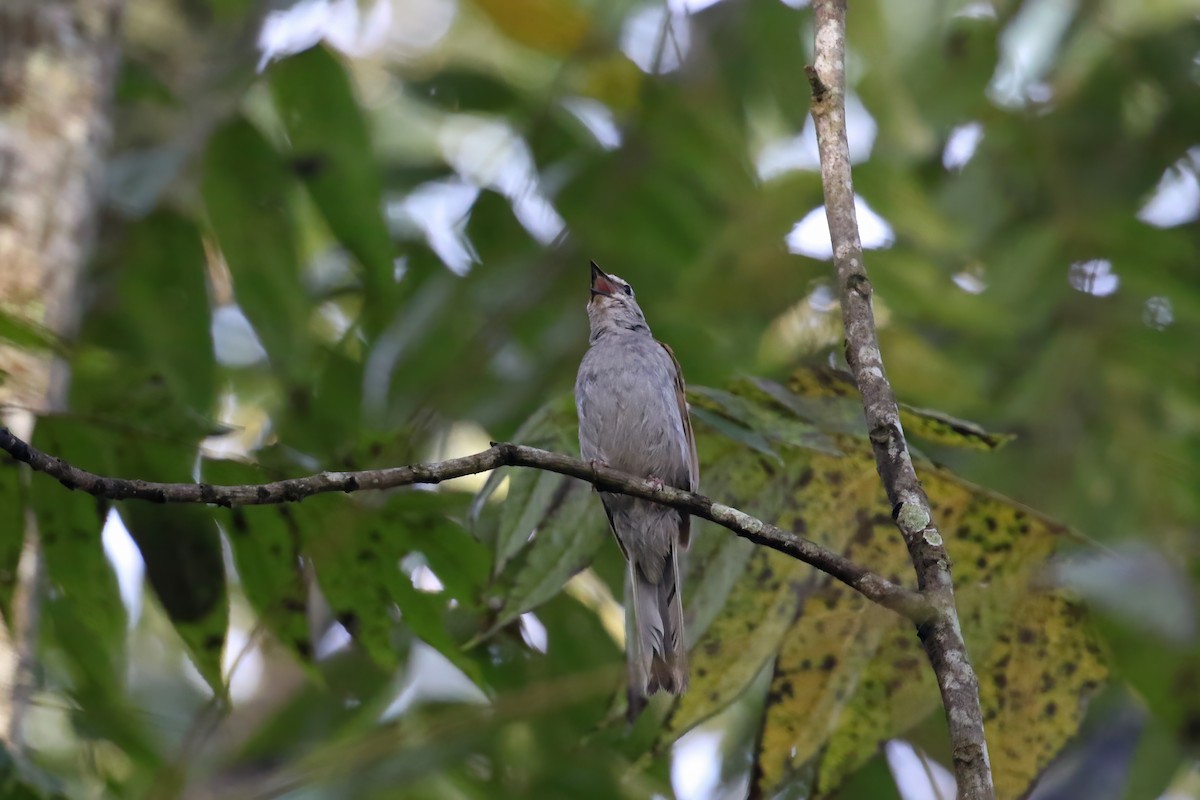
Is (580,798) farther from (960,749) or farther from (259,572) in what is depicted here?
(960,749)

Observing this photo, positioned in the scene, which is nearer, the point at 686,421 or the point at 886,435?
the point at 886,435

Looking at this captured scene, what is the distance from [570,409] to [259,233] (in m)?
1.78

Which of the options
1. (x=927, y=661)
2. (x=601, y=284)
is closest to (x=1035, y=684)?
(x=927, y=661)

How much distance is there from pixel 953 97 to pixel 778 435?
3735mm

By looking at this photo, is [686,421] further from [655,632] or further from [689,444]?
[655,632]

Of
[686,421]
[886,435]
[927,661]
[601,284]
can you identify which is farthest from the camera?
[601,284]

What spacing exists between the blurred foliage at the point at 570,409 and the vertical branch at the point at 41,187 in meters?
0.16

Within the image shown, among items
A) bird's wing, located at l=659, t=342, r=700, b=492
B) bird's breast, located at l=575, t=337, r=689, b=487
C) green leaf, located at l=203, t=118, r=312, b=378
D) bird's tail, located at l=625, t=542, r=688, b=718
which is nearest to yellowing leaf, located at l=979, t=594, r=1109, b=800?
bird's tail, located at l=625, t=542, r=688, b=718

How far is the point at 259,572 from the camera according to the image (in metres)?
3.86

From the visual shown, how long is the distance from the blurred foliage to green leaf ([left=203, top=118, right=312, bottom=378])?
0.01 m

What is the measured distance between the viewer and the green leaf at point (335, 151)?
16.9 ft

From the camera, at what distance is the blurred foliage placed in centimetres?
361

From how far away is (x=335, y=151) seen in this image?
520cm

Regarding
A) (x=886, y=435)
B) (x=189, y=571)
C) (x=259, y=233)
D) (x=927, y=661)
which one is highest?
(x=259, y=233)
